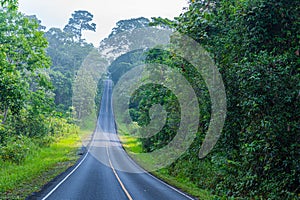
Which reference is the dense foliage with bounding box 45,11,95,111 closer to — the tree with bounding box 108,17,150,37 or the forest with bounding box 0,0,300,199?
the tree with bounding box 108,17,150,37

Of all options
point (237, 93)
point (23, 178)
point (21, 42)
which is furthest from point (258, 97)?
point (21, 42)

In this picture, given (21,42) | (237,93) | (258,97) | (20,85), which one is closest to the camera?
(258,97)

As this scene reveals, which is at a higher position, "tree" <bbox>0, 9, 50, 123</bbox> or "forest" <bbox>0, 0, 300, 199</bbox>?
"tree" <bbox>0, 9, 50, 123</bbox>

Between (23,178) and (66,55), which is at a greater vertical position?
(66,55)

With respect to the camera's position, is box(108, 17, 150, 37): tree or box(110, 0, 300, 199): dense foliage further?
box(108, 17, 150, 37): tree

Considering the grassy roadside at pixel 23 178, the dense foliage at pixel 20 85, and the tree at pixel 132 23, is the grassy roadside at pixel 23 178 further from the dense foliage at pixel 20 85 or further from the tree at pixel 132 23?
the tree at pixel 132 23

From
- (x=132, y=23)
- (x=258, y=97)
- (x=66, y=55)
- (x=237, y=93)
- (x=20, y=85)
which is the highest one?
(x=132, y=23)

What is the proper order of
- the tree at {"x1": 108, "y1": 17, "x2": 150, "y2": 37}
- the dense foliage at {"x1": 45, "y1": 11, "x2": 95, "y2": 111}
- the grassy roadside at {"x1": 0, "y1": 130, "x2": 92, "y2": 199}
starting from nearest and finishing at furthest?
the grassy roadside at {"x1": 0, "y1": 130, "x2": 92, "y2": 199}, the dense foliage at {"x1": 45, "y1": 11, "x2": 95, "y2": 111}, the tree at {"x1": 108, "y1": 17, "x2": 150, "y2": 37}

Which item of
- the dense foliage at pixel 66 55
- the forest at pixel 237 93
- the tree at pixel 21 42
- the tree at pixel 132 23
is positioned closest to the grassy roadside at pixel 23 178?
the forest at pixel 237 93

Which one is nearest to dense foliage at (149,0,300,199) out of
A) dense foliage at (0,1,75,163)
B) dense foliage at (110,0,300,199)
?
dense foliage at (110,0,300,199)

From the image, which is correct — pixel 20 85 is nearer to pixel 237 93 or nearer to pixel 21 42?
pixel 21 42

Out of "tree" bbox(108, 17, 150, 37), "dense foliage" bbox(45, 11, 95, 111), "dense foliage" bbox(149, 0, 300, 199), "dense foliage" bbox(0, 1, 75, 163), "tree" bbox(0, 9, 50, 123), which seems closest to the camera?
"dense foliage" bbox(149, 0, 300, 199)

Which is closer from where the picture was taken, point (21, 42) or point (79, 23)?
point (21, 42)

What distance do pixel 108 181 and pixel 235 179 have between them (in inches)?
225
